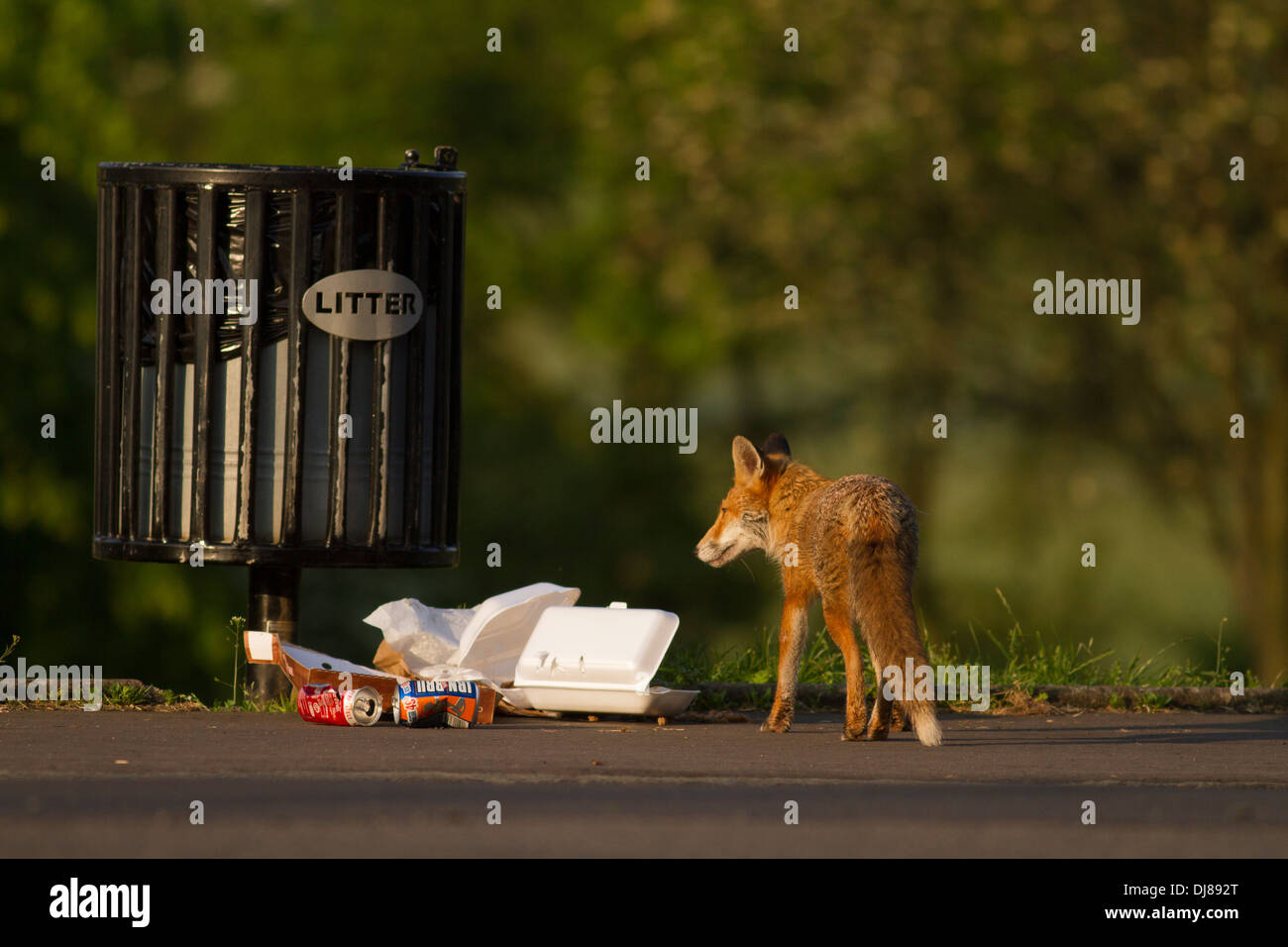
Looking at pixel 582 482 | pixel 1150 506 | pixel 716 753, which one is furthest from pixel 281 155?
pixel 716 753

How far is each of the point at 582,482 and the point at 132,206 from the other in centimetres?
2121

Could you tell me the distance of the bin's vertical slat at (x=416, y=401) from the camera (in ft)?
34.1

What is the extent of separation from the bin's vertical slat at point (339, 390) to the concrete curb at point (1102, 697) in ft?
7.28

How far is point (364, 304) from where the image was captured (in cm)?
1020

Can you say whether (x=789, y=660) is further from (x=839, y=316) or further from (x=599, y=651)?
(x=839, y=316)

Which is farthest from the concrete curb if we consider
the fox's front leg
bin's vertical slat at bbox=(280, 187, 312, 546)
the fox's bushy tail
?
bin's vertical slat at bbox=(280, 187, 312, 546)

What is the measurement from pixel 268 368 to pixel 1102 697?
4.89 meters

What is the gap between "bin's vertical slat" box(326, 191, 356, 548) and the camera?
10.1 m

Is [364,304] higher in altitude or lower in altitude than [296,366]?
higher

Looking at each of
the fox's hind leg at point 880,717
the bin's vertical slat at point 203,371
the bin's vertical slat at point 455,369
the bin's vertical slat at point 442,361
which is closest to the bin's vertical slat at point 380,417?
the bin's vertical slat at point 442,361

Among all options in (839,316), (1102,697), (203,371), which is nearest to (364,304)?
(203,371)

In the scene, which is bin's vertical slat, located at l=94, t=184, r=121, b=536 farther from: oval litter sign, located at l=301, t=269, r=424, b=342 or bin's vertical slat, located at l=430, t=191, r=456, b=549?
bin's vertical slat, located at l=430, t=191, r=456, b=549

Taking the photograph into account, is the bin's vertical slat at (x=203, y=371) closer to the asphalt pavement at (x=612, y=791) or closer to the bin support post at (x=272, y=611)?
the bin support post at (x=272, y=611)

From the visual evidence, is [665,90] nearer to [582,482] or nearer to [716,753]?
[582,482]
